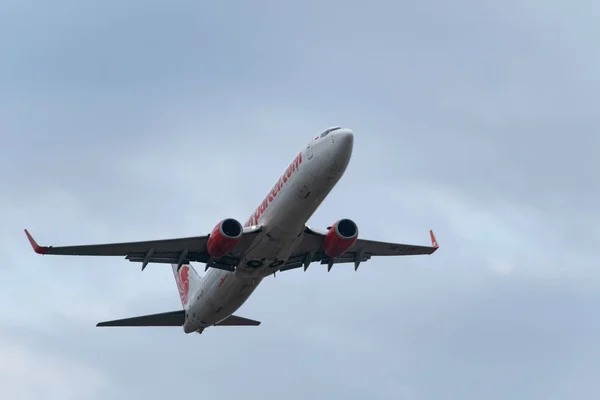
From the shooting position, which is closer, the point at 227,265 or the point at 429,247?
the point at 227,265

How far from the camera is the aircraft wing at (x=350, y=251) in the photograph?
68062 millimetres

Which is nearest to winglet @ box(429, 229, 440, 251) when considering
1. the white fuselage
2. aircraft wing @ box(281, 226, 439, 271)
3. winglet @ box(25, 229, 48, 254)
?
aircraft wing @ box(281, 226, 439, 271)

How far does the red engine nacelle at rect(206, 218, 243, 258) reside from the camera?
63812 mm

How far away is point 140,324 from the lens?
7406 cm

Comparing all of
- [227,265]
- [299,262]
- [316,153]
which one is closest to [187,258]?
[227,265]

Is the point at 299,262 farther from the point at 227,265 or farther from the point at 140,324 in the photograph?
the point at 140,324

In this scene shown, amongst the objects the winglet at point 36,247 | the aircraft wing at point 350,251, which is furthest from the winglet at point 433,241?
the winglet at point 36,247

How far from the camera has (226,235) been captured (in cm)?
6375

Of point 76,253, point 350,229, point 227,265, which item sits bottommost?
point 76,253

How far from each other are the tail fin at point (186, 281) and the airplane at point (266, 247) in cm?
194

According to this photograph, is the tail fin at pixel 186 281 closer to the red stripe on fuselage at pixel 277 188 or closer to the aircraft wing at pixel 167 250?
the aircraft wing at pixel 167 250

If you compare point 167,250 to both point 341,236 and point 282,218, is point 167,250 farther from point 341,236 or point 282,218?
point 341,236

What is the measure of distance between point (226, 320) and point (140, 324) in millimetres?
6694

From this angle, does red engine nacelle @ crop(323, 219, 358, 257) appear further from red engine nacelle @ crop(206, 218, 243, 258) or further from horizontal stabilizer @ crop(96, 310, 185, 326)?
horizontal stabilizer @ crop(96, 310, 185, 326)
